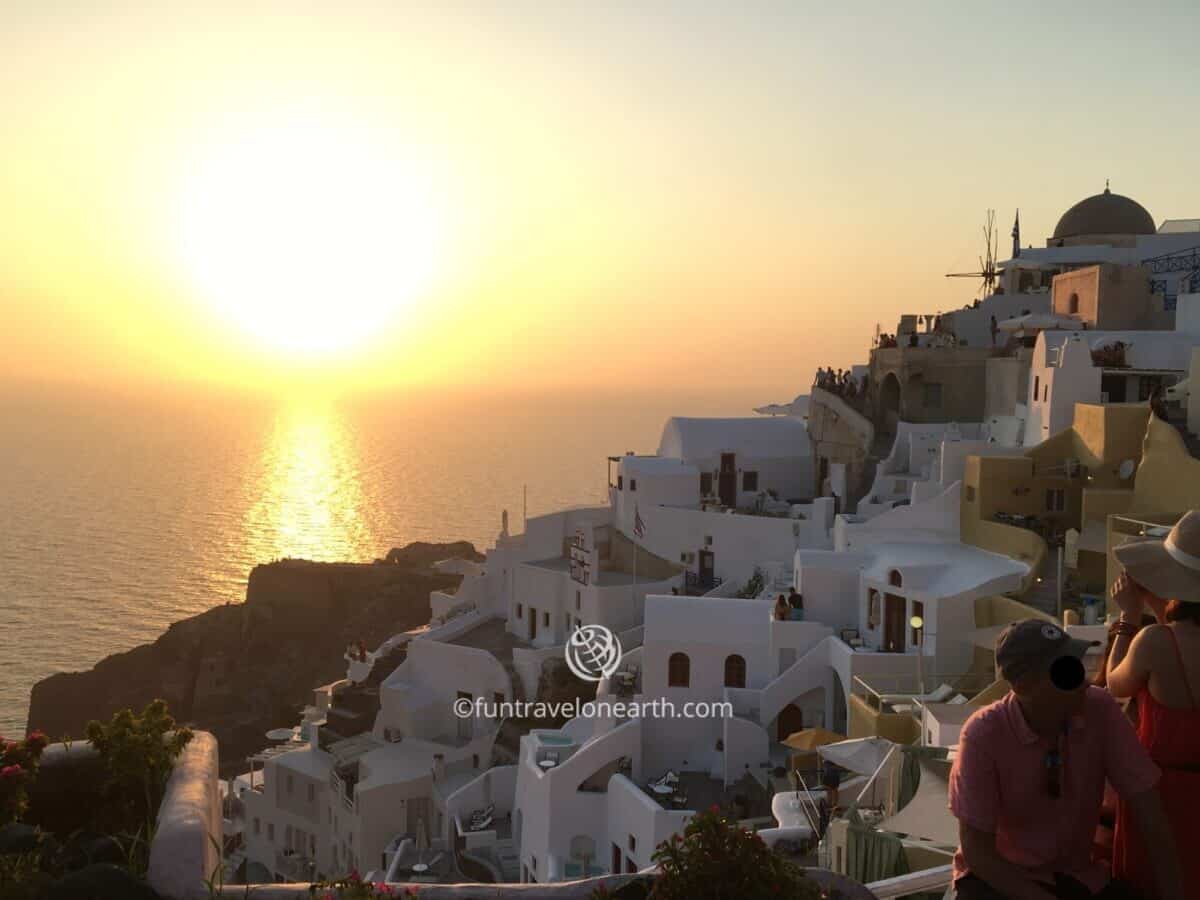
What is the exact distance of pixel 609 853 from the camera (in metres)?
24.6

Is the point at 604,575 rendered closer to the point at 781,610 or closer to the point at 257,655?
the point at 781,610

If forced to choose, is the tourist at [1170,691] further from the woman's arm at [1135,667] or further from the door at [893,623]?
the door at [893,623]

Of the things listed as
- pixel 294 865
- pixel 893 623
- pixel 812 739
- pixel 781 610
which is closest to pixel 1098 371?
pixel 893 623

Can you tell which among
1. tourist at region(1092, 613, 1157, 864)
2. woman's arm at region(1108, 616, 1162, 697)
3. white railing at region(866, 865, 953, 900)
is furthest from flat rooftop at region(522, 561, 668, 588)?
woman's arm at region(1108, 616, 1162, 697)

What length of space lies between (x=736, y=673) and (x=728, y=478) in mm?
14713

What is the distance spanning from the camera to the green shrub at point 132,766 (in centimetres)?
707

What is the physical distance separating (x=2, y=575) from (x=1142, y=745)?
319ft

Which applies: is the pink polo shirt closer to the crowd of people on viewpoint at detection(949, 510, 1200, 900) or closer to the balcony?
the crowd of people on viewpoint at detection(949, 510, 1200, 900)

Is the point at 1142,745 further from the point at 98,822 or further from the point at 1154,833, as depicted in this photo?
the point at 98,822

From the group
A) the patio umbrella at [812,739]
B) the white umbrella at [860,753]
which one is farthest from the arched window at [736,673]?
the white umbrella at [860,753]

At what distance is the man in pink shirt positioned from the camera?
15.2 ft

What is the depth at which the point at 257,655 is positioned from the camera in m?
60.9

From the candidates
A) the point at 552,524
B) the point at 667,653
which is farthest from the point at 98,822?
the point at 552,524

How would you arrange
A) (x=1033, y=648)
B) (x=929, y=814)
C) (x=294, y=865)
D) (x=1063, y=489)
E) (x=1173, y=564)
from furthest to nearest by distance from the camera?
(x=294, y=865), (x=1063, y=489), (x=929, y=814), (x=1173, y=564), (x=1033, y=648)
